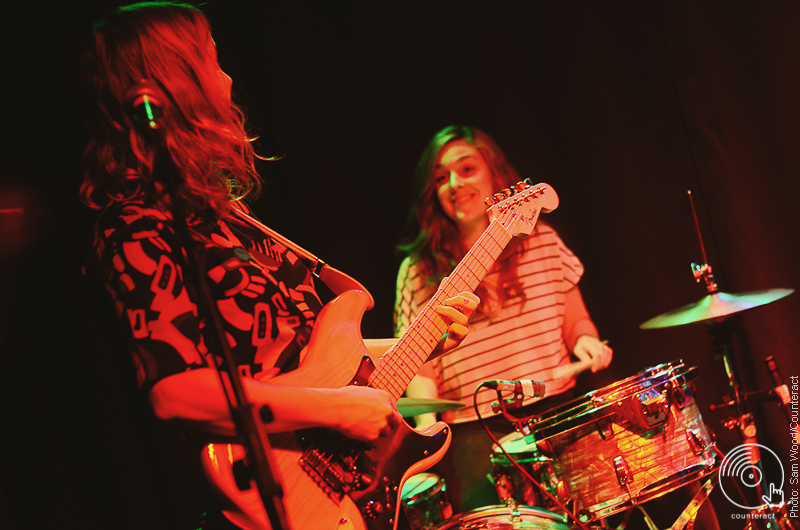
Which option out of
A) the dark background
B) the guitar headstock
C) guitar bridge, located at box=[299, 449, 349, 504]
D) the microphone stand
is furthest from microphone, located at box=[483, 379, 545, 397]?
the dark background

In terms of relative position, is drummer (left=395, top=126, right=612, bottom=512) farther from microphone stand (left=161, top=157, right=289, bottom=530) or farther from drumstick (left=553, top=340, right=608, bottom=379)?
microphone stand (left=161, top=157, right=289, bottom=530)

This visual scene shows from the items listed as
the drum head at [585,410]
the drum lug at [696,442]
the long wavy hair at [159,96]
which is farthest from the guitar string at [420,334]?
the drum lug at [696,442]

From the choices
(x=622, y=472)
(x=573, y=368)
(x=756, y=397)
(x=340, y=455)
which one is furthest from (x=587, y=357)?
(x=340, y=455)

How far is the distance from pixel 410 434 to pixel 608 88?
2642 millimetres

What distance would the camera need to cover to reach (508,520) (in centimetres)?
187

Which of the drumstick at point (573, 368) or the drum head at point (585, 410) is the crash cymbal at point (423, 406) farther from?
the drumstick at point (573, 368)

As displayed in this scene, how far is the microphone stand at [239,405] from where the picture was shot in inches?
44.8

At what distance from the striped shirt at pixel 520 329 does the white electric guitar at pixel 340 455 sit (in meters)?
1.32

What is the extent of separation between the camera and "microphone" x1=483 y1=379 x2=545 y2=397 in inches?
75.5

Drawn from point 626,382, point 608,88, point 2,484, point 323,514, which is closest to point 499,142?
point 608,88

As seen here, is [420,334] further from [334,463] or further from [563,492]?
[563,492]

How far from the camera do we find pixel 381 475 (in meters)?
1.52

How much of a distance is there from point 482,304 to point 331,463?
5.82 feet

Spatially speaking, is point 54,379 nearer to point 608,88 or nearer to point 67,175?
point 67,175
